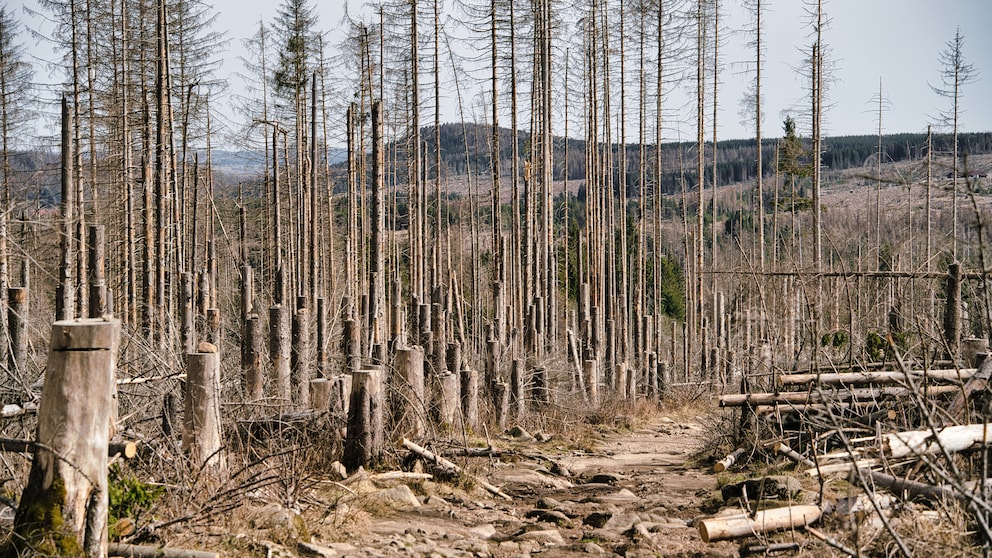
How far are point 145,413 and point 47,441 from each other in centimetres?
357

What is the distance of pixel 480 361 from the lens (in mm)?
13203

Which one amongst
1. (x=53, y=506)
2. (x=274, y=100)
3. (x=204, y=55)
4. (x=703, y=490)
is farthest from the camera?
(x=274, y=100)

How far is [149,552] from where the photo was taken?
431 cm

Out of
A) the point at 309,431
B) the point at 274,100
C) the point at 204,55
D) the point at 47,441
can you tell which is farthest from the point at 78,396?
the point at 274,100

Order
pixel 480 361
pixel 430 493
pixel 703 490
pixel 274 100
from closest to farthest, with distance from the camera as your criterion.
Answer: pixel 430 493, pixel 703 490, pixel 480 361, pixel 274 100

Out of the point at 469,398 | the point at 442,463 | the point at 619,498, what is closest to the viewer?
the point at 442,463

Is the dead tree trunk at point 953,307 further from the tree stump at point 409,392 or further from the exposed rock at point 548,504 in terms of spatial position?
the tree stump at point 409,392

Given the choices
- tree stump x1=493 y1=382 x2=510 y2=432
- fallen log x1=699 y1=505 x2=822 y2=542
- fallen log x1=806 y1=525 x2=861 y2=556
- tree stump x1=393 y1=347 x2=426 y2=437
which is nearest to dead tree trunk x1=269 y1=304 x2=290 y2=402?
tree stump x1=393 y1=347 x2=426 y2=437

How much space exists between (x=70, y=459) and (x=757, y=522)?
403 cm

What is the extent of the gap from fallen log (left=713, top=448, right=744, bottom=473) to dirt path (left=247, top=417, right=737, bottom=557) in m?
0.21

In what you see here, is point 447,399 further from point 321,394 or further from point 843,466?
point 843,466

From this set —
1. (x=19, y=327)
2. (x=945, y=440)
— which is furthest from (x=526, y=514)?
(x=19, y=327)

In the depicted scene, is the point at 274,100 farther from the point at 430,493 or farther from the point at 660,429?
the point at 430,493

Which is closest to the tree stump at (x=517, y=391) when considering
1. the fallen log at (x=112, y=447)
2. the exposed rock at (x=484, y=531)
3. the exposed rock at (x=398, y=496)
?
the exposed rock at (x=398, y=496)
